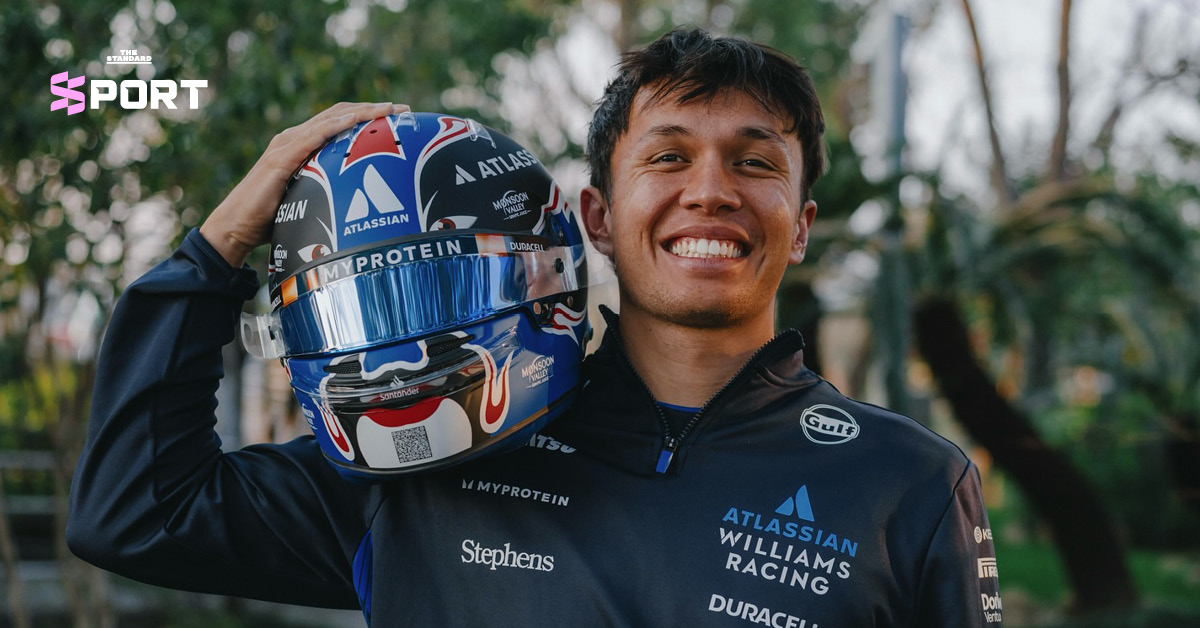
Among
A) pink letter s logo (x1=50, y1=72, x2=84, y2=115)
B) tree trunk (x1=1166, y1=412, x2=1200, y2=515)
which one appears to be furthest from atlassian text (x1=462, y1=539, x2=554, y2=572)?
tree trunk (x1=1166, y1=412, x2=1200, y2=515)

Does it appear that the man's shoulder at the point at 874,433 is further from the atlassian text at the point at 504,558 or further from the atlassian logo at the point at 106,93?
the atlassian logo at the point at 106,93

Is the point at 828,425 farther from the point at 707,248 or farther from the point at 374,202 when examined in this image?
the point at 374,202

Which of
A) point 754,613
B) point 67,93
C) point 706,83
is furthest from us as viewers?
point 67,93

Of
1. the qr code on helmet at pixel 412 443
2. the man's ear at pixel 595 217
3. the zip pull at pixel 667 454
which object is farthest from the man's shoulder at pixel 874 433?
the qr code on helmet at pixel 412 443

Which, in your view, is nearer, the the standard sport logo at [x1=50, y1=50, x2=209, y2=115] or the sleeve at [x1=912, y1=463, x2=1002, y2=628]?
the sleeve at [x1=912, y1=463, x2=1002, y2=628]

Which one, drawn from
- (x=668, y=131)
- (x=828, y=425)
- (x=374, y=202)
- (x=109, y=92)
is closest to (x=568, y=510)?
(x=828, y=425)

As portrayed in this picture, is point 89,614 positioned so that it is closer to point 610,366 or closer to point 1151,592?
point 610,366

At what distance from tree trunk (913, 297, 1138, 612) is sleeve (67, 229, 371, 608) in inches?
202

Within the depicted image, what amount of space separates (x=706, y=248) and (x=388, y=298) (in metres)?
0.63

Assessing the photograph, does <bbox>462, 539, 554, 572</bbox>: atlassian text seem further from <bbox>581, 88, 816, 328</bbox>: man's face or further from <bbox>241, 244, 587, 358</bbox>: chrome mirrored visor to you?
<bbox>581, 88, 816, 328</bbox>: man's face

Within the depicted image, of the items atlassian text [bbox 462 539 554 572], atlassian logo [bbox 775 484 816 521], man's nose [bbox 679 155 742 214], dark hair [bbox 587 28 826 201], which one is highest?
dark hair [bbox 587 28 826 201]

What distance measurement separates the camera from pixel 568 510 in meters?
1.99

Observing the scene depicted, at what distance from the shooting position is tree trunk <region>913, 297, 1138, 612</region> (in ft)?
21.8

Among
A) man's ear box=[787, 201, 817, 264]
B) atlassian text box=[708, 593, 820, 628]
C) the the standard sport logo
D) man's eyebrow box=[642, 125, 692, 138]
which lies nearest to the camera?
atlassian text box=[708, 593, 820, 628]
